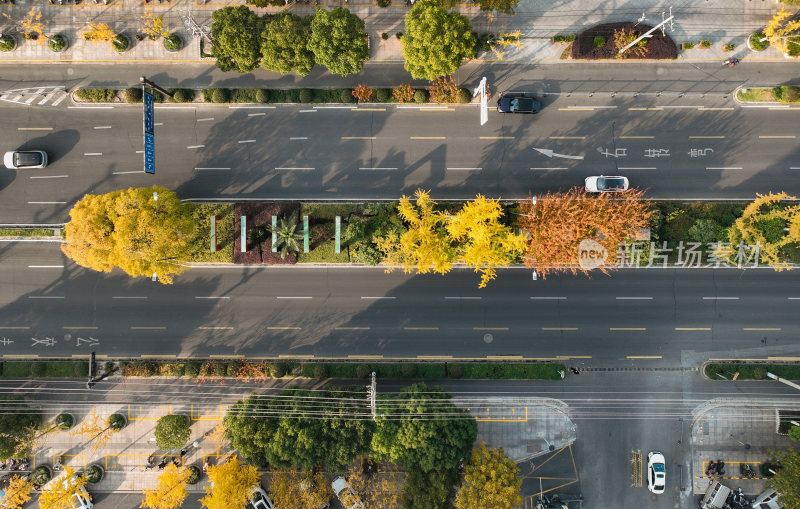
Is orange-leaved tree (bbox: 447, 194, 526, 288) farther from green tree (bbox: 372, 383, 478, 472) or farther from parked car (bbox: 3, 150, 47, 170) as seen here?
parked car (bbox: 3, 150, 47, 170)

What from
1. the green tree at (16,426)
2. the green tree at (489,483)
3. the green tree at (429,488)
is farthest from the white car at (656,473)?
the green tree at (16,426)

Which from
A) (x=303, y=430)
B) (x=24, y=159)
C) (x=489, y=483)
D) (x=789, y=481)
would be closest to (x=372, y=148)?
(x=303, y=430)

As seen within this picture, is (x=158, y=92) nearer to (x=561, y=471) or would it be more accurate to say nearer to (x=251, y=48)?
(x=251, y=48)

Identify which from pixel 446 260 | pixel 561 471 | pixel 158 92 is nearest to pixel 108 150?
pixel 158 92

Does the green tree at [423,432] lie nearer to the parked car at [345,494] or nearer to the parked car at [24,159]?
the parked car at [345,494]

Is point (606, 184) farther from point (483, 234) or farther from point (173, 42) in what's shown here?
point (173, 42)

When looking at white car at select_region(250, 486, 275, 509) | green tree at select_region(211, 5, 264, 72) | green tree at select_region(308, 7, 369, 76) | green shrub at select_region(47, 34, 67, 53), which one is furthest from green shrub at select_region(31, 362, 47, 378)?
green tree at select_region(308, 7, 369, 76)

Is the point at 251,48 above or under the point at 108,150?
above

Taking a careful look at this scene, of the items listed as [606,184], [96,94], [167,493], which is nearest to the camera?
[167,493]
